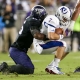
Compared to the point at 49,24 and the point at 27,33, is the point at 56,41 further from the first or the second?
the point at 27,33

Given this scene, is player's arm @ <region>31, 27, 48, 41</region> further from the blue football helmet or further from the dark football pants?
the dark football pants

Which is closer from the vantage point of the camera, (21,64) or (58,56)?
(58,56)

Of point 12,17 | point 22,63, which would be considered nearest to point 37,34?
point 22,63

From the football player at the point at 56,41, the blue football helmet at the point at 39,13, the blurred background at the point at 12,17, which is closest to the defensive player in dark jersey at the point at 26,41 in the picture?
the blue football helmet at the point at 39,13

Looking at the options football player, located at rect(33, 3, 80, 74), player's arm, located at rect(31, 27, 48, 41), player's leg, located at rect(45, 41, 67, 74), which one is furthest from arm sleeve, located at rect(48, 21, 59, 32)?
player's leg, located at rect(45, 41, 67, 74)

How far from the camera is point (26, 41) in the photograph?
25.4ft

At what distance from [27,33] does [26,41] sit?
18cm

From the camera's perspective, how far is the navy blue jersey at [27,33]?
7.44m

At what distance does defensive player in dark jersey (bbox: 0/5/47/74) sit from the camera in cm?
747

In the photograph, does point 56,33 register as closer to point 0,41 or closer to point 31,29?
point 31,29

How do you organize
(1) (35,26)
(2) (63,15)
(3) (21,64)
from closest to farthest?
(1) (35,26) < (2) (63,15) < (3) (21,64)

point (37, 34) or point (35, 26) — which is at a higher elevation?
point (35, 26)

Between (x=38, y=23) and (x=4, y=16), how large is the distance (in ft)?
24.1

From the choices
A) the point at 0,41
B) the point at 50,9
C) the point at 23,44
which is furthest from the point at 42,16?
the point at 0,41
